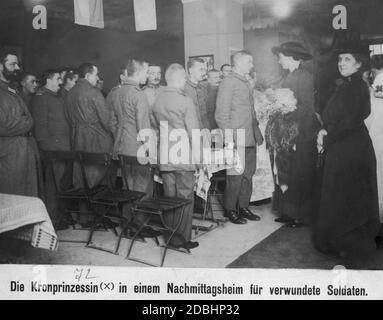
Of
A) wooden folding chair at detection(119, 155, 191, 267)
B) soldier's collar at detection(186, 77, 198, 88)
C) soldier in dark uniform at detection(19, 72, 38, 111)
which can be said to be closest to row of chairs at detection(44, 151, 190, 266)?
wooden folding chair at detection(119, 155, 191, 267)

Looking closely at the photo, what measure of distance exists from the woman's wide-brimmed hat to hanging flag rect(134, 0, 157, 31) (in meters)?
0.96

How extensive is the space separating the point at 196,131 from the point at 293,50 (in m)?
0.94

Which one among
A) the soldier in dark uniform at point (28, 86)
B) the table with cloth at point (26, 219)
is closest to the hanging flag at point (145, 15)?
the soldier in dark uniform at point (28, 86)

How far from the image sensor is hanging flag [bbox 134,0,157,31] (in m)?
3.40

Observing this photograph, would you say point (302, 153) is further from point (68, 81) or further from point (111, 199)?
point (68, 81)

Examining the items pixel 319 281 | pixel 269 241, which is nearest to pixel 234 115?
pixel 269 241

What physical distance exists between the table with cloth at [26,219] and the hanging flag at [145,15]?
1.58 metres

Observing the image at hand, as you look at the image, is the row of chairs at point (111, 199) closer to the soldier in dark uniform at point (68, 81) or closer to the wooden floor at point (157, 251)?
the wooden floor at point (157, 251)

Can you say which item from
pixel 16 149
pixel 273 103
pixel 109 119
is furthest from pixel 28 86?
pixel 273 103

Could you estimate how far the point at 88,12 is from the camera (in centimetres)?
337

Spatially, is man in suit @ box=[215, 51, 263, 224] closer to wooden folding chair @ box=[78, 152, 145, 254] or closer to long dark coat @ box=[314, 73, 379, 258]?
long dark coat @ box=[314, 73, 379, 258]

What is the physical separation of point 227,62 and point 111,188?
4.60 feet
